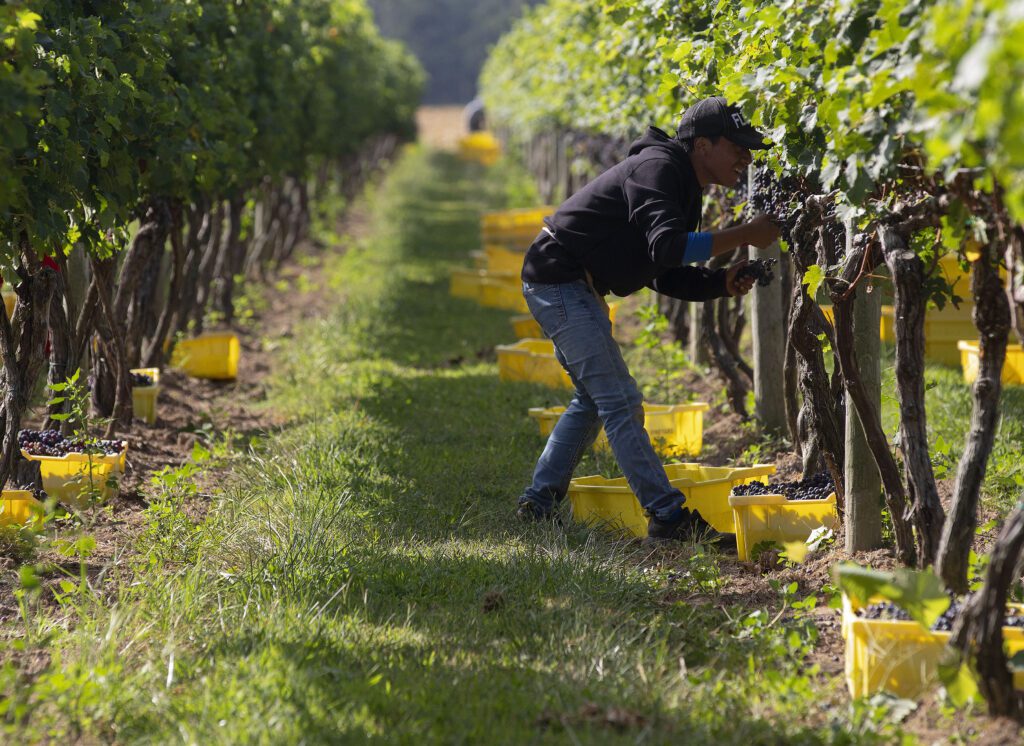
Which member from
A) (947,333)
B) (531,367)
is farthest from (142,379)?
(947,333)

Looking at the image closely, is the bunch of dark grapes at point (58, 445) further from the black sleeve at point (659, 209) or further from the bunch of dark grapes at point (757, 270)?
the bunch of dark grapes at point (757, 270)

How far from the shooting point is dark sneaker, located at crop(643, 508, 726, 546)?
5371 millimetres

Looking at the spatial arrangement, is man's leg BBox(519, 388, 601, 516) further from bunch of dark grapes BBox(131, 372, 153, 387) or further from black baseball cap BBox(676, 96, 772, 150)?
bunch of dark grapes BBox(131, 372, 153, 387)

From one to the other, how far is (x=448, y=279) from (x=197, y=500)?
10063mm

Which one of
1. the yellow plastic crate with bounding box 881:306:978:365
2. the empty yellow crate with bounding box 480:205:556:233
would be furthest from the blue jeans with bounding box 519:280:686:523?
the empty yellow crate with bounding box 480:205:556:233

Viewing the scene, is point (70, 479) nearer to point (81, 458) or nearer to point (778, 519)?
point (81, 458)

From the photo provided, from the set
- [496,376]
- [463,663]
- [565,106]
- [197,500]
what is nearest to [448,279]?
[565,106]

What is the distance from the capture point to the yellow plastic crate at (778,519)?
17.0ft

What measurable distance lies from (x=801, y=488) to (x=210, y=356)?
5656 mm

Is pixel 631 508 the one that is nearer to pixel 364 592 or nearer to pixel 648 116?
pixel 364 592

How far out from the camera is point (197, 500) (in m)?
6.37

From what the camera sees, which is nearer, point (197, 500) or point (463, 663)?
point (463, 663)

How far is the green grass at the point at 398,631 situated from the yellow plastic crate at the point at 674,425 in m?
0.39

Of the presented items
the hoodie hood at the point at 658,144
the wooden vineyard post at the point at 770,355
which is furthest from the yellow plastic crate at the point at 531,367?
the hoodie hood at the point at 658,144
